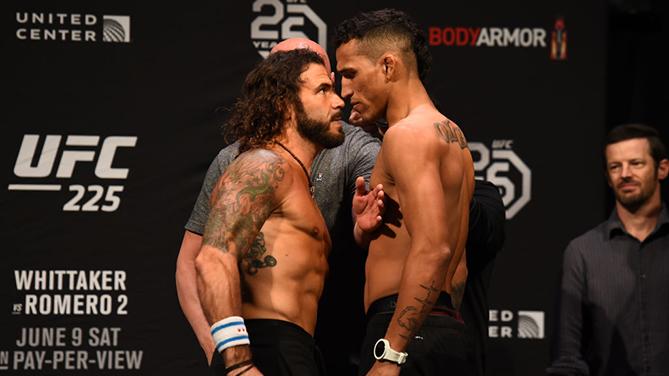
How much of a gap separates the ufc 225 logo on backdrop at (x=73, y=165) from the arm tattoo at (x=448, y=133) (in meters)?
1.66

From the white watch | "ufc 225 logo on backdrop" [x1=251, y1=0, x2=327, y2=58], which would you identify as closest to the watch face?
the white watch

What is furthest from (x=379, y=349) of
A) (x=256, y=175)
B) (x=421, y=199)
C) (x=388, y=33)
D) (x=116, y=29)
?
(x=116, y=29)

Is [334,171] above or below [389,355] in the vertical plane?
above

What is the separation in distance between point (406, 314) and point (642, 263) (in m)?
1.85

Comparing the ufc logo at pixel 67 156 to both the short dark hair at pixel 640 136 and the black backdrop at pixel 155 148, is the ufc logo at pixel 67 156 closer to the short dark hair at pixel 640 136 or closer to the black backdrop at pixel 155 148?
the black backdrop at pixel 155 148

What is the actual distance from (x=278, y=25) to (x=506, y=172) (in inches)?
43.8

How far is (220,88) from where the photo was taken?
411cm

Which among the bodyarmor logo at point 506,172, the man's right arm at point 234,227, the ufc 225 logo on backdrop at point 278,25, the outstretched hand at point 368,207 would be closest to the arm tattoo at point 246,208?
the man's right arm at point 234,227

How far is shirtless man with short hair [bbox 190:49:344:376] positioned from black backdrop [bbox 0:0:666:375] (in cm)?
115

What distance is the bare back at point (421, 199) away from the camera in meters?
2.65

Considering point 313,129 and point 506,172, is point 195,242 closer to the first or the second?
point 313,129

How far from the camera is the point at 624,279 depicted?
414cm

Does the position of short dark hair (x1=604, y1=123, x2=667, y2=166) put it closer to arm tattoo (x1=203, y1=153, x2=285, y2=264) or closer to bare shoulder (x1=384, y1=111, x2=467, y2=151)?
bare shoulder (x1=384, y1=111, x2=467, y2=151)

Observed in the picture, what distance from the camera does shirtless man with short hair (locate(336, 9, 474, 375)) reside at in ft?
8.69
